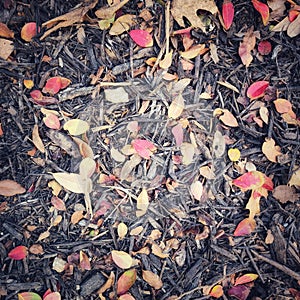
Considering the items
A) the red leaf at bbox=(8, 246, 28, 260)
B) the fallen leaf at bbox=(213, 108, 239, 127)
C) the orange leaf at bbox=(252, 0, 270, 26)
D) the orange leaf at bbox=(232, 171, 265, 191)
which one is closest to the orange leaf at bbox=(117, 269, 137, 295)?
the red leaf at bbox=(8, 246, 28, 260)

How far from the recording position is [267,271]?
133cm

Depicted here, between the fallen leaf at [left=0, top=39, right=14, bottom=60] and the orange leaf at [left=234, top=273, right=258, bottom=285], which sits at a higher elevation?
the fallen leaf at [left=0, top=39, right=14, bottom=60]

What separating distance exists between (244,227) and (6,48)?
89 cm

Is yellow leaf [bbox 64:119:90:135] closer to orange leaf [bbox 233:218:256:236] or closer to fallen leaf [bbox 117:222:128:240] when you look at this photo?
fallen leaf [bbox 117:222:128:240]

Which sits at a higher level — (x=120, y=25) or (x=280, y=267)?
(x=120, y=25)

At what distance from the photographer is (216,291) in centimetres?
132

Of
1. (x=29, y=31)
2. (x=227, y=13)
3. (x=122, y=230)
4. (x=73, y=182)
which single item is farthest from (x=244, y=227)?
(x=29, y=31)

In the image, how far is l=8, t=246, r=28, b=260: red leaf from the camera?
129cm

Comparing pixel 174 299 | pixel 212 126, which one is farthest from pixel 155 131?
pixel 174 299

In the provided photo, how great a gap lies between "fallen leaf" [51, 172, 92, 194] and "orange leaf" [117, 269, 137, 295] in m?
0.27

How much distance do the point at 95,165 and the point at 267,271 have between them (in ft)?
1.98

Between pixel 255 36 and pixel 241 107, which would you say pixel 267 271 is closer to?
pixel 241 107

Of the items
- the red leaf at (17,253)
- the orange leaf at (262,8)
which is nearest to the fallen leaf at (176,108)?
the orange leaf at (262,8)

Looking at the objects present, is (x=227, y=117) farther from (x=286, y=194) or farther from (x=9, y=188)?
(x=9, y=188)
